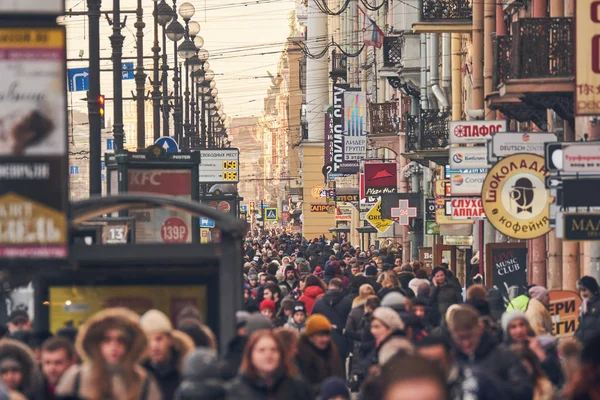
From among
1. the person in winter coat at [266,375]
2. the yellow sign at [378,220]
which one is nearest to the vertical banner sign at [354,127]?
the yellow sign at [378,220]

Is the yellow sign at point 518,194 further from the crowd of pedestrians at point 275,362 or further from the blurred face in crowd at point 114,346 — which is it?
the blurred face in crowd at point 114,346

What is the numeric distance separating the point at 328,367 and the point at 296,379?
3.44 metres

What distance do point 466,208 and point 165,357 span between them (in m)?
17.0

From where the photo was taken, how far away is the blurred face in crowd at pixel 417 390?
5.86 meters

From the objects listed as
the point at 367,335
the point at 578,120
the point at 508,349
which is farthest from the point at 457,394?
the point at 578,120

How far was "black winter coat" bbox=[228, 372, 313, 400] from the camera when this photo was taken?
938 cm

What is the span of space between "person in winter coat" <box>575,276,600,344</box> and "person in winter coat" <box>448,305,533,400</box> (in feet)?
17.5

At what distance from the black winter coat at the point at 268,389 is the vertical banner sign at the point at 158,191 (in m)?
13.2

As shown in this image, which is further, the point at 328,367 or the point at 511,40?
the point at 511,40

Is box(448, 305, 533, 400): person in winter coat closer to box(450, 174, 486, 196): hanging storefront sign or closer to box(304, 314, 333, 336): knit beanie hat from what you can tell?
box(304, 314, 333, 336): knit beanie hat

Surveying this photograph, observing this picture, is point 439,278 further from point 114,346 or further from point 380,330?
point 114,346

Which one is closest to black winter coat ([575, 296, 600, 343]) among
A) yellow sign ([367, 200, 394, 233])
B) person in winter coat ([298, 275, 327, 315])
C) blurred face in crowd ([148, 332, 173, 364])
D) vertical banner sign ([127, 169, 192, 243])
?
person in winter coat ([298, 275, 327, 315])

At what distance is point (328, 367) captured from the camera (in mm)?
13133

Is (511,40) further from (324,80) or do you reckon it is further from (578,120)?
(324,80)
